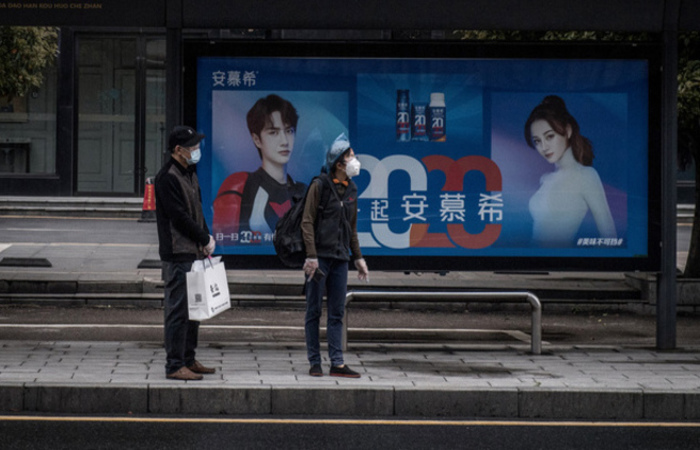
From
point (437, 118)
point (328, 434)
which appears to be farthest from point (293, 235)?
point (437, 118)

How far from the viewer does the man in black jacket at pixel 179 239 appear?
7875 millimetres

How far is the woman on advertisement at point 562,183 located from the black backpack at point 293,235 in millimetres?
2535

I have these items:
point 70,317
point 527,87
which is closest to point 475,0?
point 527,87

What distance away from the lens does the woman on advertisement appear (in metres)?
9.76

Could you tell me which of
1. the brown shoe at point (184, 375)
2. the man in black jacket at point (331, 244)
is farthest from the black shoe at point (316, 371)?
the brown shoe at point (184, 375)

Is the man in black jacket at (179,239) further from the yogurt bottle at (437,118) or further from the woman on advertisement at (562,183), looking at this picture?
the woman on advertisement at (562,183)

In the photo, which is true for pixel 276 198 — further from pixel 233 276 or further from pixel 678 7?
pixel 233 276

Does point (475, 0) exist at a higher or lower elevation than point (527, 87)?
higher

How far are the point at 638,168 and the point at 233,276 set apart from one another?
667 cm

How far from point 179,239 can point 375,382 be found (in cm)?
176

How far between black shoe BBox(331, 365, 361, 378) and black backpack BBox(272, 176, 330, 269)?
825 mm

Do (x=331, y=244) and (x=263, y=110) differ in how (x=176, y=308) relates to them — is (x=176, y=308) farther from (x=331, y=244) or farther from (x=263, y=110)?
(x=263, y=110)

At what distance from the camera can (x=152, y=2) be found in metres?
9.29

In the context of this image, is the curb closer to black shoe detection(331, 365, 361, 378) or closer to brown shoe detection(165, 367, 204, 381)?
brown shoe detection(165, 367, 204, 381)
